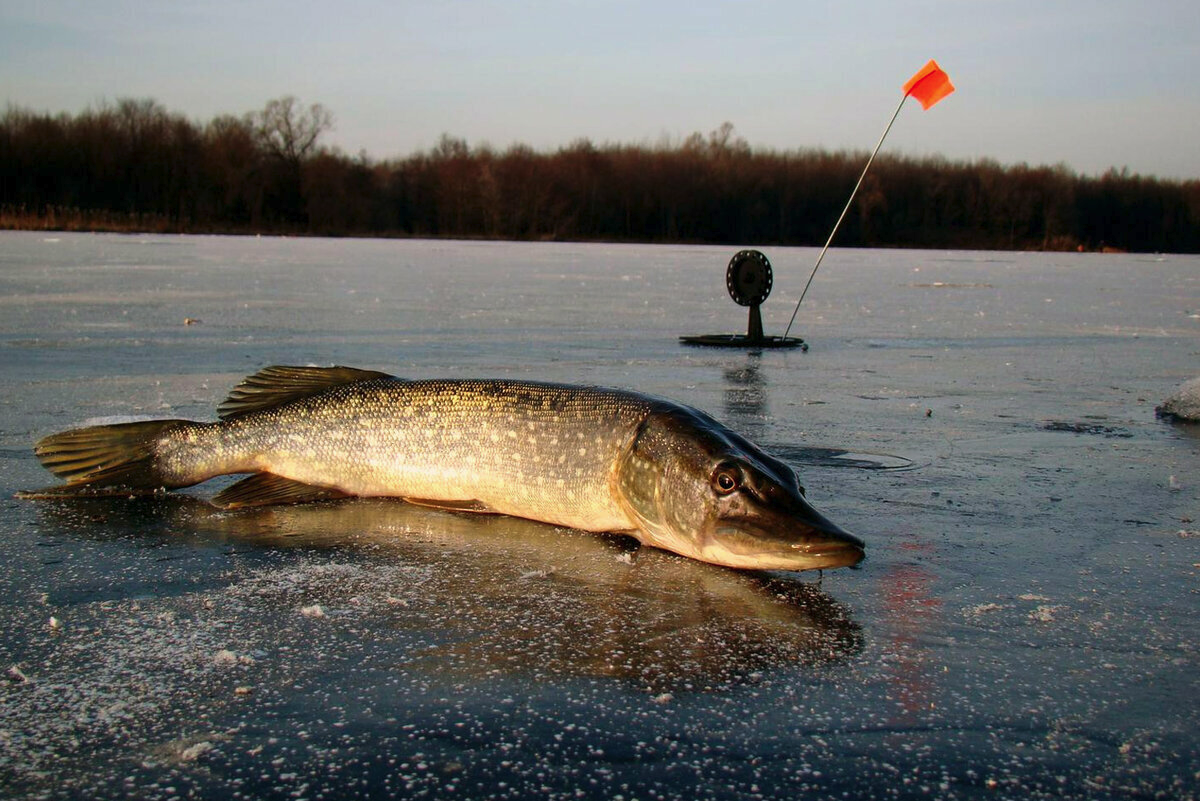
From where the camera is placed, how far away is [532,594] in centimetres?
312

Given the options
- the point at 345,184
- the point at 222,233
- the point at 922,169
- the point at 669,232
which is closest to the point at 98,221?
the point at 222,233

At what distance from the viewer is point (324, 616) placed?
290 centimetres

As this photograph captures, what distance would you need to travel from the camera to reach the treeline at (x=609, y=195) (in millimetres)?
66812

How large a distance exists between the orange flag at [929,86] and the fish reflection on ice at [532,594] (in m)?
8.26

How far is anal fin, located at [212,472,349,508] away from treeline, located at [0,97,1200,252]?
208 ft

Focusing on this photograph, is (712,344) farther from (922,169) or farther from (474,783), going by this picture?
(922,169)

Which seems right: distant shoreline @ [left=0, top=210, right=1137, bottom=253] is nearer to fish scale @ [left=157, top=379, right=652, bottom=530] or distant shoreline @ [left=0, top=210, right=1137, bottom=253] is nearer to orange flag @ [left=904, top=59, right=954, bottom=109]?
orange flag @ [left=904, top=59, right=954, bottom=109]

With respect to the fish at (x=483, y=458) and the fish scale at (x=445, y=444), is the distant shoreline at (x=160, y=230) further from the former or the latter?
the fish scale at (x=445, y=444)

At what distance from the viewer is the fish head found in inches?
125

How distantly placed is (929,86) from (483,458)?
Result: 27.8 feet

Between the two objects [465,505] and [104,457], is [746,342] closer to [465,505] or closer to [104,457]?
[465,505]

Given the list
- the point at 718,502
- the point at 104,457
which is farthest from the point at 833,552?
Result: the point at 104,457

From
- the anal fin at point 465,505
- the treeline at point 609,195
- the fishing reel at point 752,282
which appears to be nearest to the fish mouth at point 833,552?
the anal fin at point 465,505

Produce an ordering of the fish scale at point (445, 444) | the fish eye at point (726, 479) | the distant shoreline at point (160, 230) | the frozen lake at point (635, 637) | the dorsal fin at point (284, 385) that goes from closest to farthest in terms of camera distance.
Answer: the frozen lake at point (635, 637)
the fish eye at point (726, 479)
the fish scale at point (445, 444)
the dorsal fin at point (284, 385)
the distant shoreline at point (160, 230)
